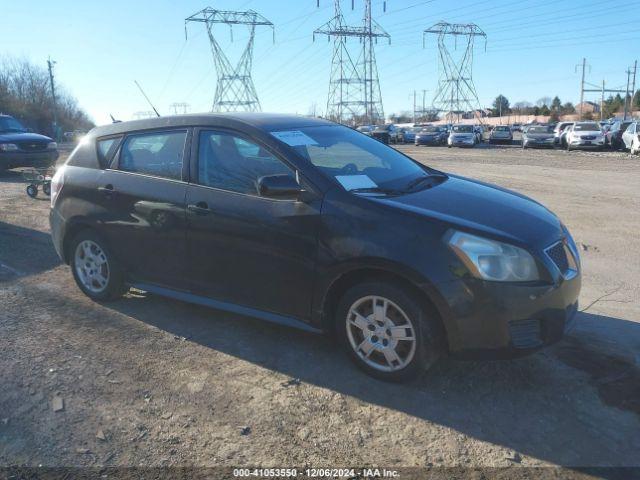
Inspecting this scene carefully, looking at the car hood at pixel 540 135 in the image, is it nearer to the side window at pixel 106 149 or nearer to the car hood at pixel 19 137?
the car hood at pixel 19 137

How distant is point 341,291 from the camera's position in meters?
3.79

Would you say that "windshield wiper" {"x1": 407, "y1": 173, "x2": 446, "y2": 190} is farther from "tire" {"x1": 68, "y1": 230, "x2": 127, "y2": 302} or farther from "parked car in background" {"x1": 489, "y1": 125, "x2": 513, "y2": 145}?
"parked car in background" {"x1": 489, "y1": 125, "x2": 513, "y2": 145}

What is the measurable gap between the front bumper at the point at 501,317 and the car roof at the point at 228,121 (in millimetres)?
1934

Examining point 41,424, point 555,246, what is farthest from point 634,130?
point 41,424

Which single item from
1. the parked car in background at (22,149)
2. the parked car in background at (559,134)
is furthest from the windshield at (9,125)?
the parked car in background at (559,134)

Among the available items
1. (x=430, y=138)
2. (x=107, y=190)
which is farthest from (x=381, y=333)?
(x=430, y=138)

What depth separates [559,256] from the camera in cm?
361

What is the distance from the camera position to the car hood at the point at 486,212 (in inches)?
137

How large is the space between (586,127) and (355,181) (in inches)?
1281

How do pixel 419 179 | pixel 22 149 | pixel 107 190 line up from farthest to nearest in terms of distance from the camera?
pixel 22 149 → pixel 107 190 → pixel 419 179

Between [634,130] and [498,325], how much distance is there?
92.7 ft

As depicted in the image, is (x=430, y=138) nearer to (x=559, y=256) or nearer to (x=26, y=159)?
(x=26, y=159)

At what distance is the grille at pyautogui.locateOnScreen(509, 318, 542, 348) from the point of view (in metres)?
3.33

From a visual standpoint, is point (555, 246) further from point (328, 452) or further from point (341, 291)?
point (328, 452)
